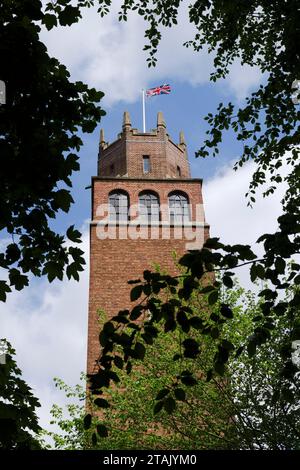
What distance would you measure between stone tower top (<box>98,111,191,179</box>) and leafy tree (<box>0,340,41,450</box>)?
28.5 meters

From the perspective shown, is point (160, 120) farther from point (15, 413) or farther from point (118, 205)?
point (15, 413)

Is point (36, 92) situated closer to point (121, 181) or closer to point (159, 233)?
point (159, 233)

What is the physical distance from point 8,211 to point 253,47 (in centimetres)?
620

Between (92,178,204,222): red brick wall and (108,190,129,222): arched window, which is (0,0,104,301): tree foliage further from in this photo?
(92,178,204,222): red brick wall

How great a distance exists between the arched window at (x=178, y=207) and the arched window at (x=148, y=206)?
33.3 inches

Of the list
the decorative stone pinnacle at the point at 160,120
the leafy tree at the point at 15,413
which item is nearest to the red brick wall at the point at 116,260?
the decorative stone pinnacle at the point at 160,120

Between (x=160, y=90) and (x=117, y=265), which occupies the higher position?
(x=160, y=90)

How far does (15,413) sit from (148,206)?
2594cm

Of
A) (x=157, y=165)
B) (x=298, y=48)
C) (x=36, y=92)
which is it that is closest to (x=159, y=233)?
(x=157, y=165)

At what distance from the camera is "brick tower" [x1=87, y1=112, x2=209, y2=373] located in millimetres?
25203

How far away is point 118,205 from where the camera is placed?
29156 mm

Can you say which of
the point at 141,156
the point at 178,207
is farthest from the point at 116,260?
the point at 141,156

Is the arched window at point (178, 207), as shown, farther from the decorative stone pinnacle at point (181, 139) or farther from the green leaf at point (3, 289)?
the green leaf at point (3, 289)
